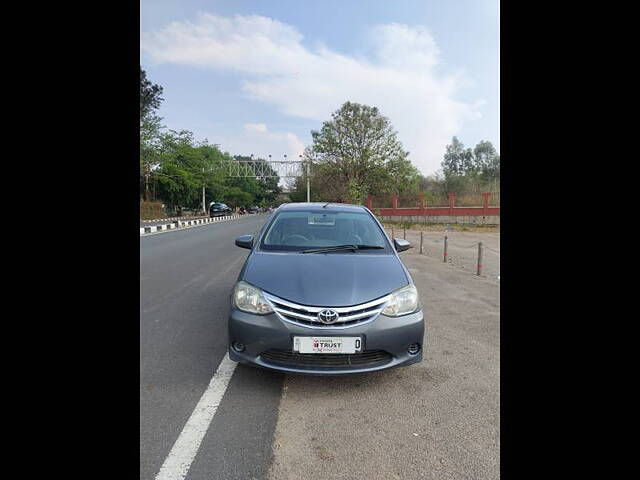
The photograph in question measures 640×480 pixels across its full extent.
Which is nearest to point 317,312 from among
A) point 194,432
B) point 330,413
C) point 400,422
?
point 330,413

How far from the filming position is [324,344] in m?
2.63

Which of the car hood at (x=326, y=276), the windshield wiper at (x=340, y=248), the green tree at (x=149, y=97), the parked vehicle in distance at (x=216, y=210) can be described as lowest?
the car hood at (x=326, y=276)

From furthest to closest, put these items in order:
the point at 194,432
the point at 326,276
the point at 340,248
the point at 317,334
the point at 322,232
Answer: the point at 322,232 → the point at 340,248 → the point at 326,276 → the point at 317,334 → the point at 194,432

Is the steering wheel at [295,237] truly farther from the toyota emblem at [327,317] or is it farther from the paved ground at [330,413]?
the toyota emblem at [327,317]

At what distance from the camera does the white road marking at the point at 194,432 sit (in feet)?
6.59

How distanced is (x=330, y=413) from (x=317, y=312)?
0.72m

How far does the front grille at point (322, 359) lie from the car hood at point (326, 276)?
0.39 meters

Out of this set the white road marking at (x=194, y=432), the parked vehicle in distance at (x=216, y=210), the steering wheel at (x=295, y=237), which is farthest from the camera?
the parked vehicle in distance at (x=216, y=210)

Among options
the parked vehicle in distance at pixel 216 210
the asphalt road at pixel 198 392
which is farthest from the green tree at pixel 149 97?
the asphalt road at pixel 198 392

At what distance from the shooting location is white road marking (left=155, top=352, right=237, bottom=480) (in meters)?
2.01

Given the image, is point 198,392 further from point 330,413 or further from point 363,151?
point 363,151
